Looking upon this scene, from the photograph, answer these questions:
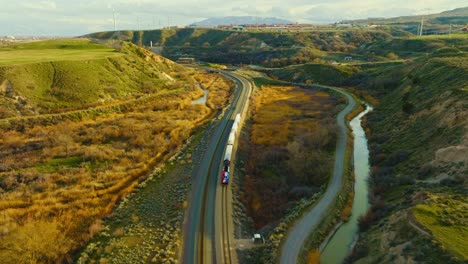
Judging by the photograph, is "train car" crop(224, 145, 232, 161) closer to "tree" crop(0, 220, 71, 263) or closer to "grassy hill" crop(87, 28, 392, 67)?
"tree" crop(0, 220, 71, 263)

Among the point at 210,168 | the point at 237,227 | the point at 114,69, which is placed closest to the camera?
the point at 237,227

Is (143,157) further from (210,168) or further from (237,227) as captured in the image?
(237,227)

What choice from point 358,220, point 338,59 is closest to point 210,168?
point 358,220

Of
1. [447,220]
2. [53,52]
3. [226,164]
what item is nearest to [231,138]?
[226,164]

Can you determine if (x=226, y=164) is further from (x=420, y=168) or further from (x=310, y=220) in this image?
(x=420, y=168)

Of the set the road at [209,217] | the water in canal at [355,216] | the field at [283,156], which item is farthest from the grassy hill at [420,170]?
the road at [209,217]

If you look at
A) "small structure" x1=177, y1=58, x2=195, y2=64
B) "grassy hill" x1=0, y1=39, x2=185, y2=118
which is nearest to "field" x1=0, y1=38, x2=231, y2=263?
"grassy hill" x1=0, y1=39, x2=185, y2=118
